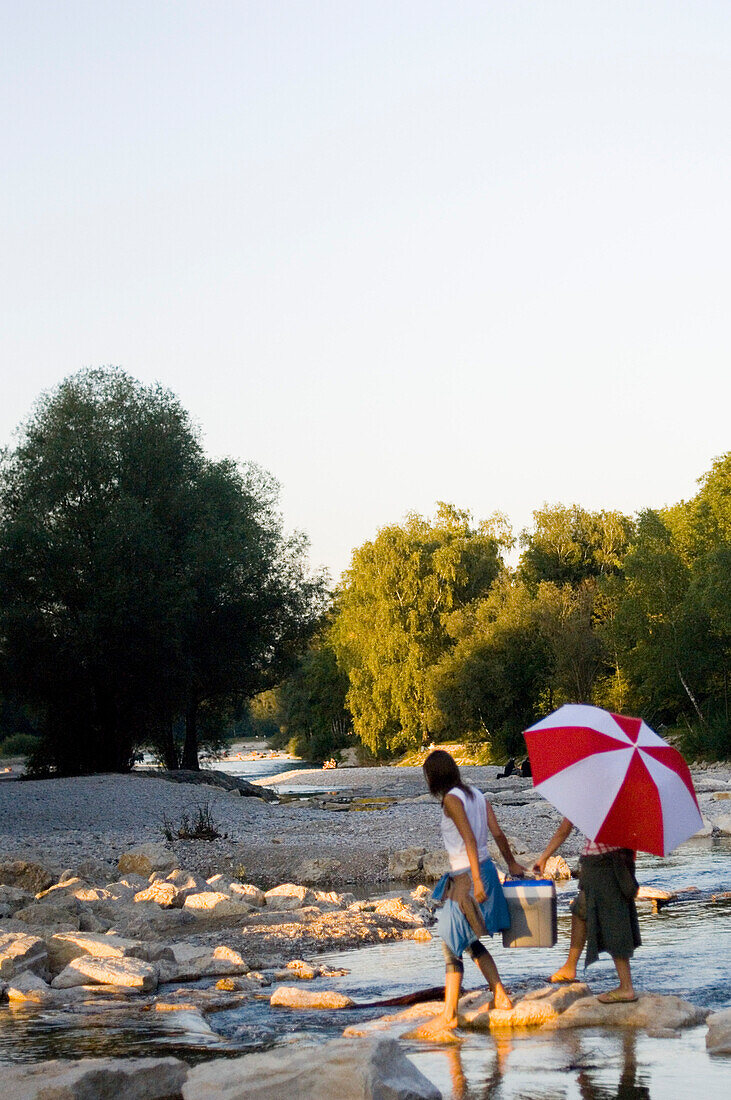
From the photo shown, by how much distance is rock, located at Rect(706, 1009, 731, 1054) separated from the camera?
6.85 metres

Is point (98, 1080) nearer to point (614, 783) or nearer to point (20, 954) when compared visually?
point (614, 783)

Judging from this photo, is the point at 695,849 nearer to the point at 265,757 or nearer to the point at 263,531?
the point at 263,531

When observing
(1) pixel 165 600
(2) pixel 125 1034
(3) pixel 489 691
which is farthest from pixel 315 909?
(3) pixel 489 691

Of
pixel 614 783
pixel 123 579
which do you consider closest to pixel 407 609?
pixel 123 579

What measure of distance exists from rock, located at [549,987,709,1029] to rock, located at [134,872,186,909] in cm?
757

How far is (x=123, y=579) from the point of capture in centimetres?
3344

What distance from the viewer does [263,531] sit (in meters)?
41.9

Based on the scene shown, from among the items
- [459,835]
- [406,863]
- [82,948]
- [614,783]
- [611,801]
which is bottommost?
[406,863]

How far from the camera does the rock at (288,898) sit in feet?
46.5

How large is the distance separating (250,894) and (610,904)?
781 cm

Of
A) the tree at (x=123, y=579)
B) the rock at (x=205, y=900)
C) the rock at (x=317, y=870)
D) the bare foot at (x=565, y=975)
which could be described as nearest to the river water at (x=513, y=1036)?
the bare foot at (x=565, y=975)

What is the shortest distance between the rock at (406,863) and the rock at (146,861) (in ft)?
10.4

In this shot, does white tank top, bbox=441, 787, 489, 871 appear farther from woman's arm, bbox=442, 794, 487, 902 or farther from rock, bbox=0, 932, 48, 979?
rock, bbox=0, 932, 48, 979

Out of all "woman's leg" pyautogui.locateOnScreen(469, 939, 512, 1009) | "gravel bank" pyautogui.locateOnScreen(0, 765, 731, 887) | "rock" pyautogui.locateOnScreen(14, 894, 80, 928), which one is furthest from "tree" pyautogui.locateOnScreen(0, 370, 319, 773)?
"woman's leg" pyautogui.locateOnScreen(469, 939, 512, 1009)
